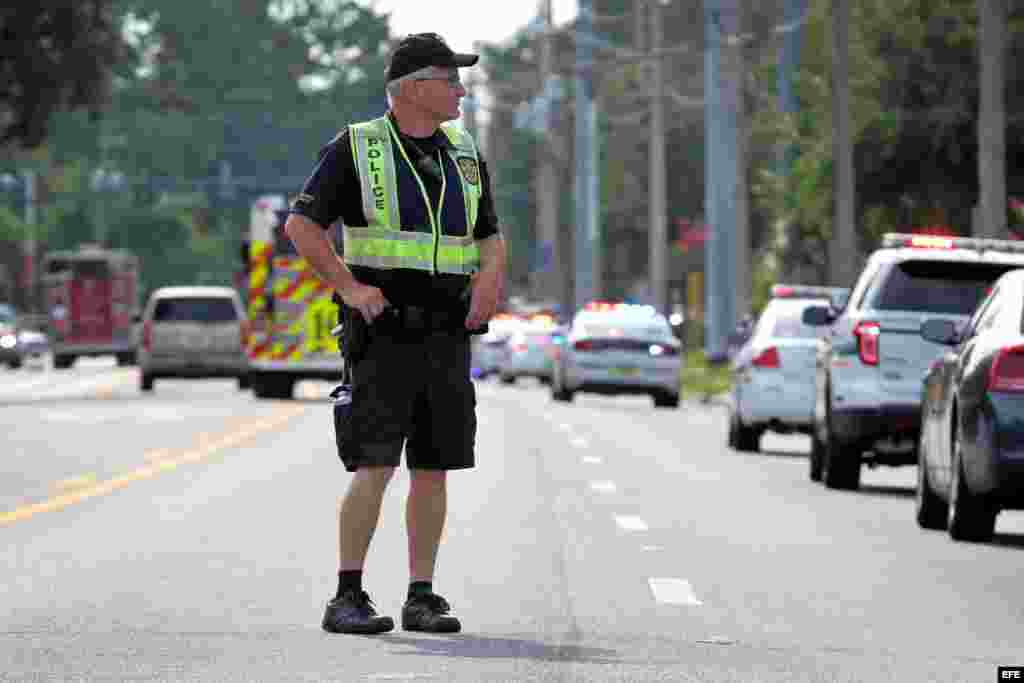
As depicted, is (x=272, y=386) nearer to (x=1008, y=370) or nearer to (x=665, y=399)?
(x=665, y=399)

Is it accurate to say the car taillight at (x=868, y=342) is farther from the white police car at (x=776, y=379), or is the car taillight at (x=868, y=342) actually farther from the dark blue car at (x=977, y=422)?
the white police car at (x=776, y=379)

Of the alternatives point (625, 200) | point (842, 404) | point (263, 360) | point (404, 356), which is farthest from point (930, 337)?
point (625, 200)

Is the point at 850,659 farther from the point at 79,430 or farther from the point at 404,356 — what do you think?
the point at 79,430

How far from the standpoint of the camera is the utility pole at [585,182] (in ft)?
275

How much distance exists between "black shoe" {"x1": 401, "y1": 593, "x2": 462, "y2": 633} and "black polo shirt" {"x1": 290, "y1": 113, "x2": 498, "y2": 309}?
3.36 ft

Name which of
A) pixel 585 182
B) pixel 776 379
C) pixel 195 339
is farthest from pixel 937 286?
pixel 585 182

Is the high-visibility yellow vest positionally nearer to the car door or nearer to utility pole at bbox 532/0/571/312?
the car door

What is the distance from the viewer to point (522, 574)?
45.0 feet

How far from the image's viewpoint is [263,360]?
4297cm

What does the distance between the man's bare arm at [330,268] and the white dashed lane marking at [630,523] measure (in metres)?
6.29

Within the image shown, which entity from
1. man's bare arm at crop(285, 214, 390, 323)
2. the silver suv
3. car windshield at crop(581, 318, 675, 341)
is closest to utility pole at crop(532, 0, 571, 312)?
car windshield at crop(581, 318, 675, 341)

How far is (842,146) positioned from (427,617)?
1283 inches

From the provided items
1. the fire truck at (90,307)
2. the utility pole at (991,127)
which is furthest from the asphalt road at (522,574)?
the fire truck at (90,307)

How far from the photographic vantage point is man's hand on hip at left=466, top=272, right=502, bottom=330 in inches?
424
